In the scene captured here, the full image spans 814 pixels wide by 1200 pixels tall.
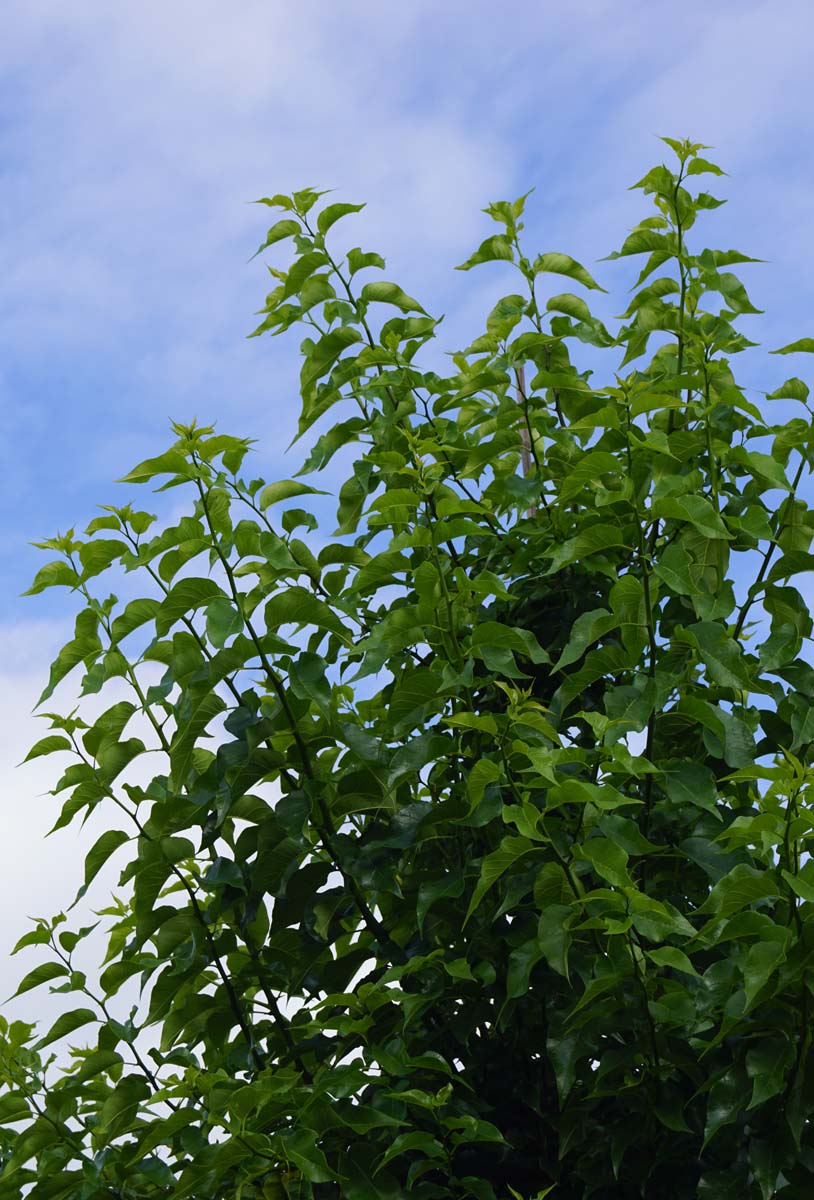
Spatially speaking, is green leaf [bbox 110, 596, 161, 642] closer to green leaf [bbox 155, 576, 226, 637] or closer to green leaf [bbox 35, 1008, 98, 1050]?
green leaf [bbox 155, 576, 226, 637]

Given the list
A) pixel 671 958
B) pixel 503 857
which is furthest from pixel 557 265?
pixel 671 958

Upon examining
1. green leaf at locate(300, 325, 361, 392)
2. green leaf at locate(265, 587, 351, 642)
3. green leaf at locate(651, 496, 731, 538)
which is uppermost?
green leaf at locate(300, 325, 361, 392)

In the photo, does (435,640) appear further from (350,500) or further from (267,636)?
(350,500)

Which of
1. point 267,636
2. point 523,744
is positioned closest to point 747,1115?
point 523,744

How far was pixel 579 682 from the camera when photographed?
2.76m

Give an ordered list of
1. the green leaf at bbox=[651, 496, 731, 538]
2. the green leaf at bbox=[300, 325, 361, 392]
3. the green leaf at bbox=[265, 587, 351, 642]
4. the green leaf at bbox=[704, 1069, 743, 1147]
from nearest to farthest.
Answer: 1. the green leaf at bbox=[704, 1069, 743, 1147]
2. the green leaf at bbox=[651, 496, 731, 538]
3. the green leaf at bbox=[265, 587, 351, 642]
4. the green leaf at bbox=[300, 325, 361, 392]

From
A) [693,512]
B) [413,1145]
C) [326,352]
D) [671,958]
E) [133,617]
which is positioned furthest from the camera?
[326,352]

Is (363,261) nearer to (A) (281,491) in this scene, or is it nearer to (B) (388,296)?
(B) (388,296)

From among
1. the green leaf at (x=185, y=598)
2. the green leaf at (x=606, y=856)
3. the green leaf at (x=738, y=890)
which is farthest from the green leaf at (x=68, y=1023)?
the green leaf at (x=738, y=890)

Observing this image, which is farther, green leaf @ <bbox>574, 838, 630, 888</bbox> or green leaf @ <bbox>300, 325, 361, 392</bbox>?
green leaf @ <bbox>300, 325, 361, 392</bbox>

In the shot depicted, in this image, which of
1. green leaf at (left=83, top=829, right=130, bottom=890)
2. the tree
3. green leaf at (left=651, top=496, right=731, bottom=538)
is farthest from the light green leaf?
green leaf at (left=83, top=829, right=130, bottom=890)

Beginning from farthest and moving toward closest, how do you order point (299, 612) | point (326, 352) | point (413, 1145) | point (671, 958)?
1. point (326, 352)
2. point (299, 612)
3. point (413, 1145)
4. point (671, 958)

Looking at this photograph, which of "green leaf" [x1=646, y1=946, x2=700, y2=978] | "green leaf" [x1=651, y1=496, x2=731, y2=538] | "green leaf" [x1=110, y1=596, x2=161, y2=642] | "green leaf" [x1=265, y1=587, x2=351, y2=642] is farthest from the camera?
"green leaf" [x1=110, y1=596, x2=161, y2=642]

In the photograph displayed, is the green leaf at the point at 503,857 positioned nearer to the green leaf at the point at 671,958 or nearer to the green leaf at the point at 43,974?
A: the green leaf at the point at 671,958
